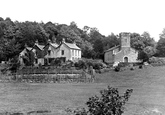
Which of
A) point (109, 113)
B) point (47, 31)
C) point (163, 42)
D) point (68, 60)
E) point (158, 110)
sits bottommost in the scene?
point (158, 110)

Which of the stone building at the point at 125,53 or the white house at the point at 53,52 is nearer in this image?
the white house at the point at 53,52

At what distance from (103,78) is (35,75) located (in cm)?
1528

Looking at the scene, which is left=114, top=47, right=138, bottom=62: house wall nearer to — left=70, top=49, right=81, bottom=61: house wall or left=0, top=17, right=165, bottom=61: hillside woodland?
left=0, top=17, right=165, bottom=61: hillside woodland

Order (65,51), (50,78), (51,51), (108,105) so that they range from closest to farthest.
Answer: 1. (108,105)
2. (50,78)
3. (65,51)
4. (51,51)

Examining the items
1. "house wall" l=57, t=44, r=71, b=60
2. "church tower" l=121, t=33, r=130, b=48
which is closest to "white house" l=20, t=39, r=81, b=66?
"house wall" l=57, t=44, r=71, b=60

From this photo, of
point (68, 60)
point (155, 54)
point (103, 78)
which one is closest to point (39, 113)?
point (103, 78)

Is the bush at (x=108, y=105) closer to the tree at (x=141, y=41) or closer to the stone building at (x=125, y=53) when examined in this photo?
the stone building at (x=125, y=53)

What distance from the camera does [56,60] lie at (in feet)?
245

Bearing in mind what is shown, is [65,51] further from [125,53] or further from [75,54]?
[125,53]

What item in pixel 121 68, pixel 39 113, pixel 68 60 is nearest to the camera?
pixel 39 113

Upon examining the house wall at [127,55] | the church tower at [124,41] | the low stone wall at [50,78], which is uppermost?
the church tower at [124,41]

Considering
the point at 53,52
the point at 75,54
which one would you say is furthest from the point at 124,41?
the point at 53,52

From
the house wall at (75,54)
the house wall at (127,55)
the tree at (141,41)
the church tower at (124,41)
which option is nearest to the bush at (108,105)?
the house wall at (75,54)

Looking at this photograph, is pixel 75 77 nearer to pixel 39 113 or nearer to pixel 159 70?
pixel 159 70
